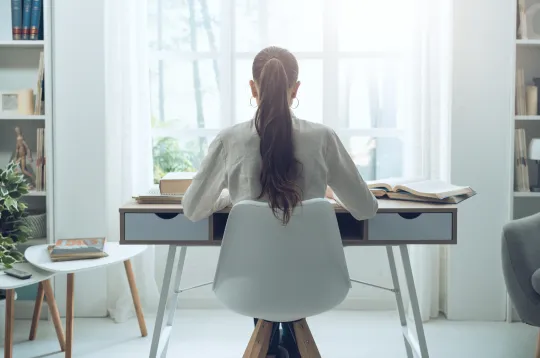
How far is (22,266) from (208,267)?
112 centimetres

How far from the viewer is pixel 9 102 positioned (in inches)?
138

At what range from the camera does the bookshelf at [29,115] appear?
11.3ft

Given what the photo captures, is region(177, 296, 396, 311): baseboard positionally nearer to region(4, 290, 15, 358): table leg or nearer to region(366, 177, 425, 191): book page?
region(4, 290, 15, 358): table leg

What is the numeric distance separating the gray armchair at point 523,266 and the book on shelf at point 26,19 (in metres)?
2.44

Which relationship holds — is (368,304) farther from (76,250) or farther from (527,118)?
(76,250)

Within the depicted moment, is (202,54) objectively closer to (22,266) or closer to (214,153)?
(22,266)

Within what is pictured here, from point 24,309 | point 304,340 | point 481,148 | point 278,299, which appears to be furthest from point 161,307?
point 481,148

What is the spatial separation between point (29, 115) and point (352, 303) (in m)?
1.98

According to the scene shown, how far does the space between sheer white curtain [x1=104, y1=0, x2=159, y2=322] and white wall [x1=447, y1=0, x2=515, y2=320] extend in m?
1.60

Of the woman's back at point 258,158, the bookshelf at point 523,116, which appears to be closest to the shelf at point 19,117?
the woman's back at point 258,158

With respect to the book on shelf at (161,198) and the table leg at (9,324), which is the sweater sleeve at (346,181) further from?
the table leg at (9,324)

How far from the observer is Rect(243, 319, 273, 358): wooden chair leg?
218cm

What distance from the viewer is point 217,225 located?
239 centimetres

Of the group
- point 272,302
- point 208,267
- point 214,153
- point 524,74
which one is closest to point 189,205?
point 214,153
